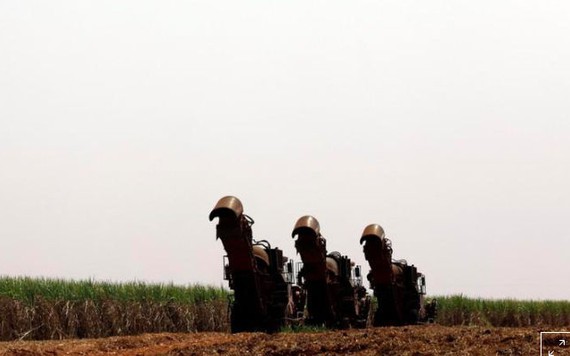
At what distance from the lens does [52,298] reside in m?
32.3

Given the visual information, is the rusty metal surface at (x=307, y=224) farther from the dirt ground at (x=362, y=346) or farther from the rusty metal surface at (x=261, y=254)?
the dirt ground at (x=362, y=346)

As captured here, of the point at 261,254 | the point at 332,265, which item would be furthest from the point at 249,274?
the point at 332,265

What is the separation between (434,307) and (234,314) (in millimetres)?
16036

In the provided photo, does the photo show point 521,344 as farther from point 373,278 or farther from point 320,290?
point 373,278

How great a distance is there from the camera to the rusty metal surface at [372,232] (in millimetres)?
32500

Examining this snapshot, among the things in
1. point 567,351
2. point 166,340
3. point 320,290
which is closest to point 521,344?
point 567,351

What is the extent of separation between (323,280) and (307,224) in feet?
8.42

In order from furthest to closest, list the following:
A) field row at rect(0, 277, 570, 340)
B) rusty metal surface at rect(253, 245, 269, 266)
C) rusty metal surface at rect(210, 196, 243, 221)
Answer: field row at rect(0, 277, 570, 340), rusty metal surface at rect(253, 245, 269, 266), rusty metal surface at rect(210, 196, 243, 221)

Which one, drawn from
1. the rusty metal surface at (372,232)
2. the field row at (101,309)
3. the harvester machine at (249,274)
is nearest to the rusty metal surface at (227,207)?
the harvester machine at (249,274)

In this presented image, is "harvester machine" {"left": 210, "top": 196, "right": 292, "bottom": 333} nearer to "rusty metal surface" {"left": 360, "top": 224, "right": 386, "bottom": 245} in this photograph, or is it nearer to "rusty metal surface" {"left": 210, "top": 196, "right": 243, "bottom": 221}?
"rusty metal surface" {"left": 210, "top": 196, "right": 243, "bottom": 221}

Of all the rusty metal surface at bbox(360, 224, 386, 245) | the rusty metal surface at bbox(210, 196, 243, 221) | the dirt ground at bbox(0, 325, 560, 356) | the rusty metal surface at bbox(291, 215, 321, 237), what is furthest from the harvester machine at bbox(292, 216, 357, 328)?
the dirt ground at bbox(0, 325, 560, 356)

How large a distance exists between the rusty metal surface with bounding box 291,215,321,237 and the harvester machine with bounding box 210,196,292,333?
1212 mm

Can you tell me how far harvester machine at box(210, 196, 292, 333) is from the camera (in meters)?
25.1

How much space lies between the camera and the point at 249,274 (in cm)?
2619
